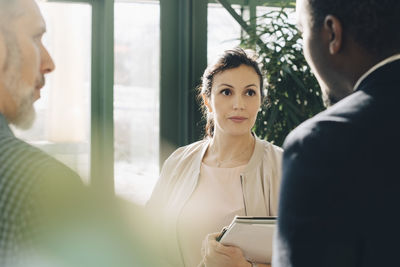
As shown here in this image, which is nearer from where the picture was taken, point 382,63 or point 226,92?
point 382,63

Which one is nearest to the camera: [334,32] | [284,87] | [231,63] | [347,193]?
[347,193]

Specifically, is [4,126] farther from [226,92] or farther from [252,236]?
[226,92]

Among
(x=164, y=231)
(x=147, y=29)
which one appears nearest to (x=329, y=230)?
(x=164, y=231)

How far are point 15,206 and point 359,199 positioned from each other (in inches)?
20.1

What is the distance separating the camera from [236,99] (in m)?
2.13

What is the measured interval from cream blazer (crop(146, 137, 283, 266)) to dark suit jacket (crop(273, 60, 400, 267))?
1243mm

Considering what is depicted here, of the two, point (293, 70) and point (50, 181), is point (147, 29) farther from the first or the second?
point (50, 181)

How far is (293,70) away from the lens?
2.87 meters

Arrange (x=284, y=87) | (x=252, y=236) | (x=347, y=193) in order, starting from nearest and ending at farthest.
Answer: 1. (x=347, y=193)
2. (x=252, y=236)
3. (x=284, y=87)

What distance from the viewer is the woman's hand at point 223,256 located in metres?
1.68

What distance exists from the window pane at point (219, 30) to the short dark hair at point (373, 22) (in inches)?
103

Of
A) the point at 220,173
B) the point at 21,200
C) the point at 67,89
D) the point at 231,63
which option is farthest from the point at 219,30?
the point at 21,200

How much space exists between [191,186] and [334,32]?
1.36m

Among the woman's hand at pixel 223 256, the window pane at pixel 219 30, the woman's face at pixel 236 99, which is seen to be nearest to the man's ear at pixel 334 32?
the woman's hand at pixel 223 256
